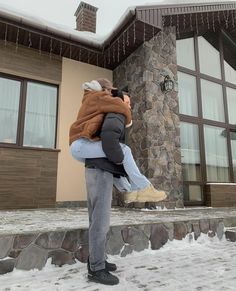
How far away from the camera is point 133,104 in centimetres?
632

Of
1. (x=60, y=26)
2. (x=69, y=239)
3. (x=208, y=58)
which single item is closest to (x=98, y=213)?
(x=69, y=239)

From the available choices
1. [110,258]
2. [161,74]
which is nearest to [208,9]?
[161,74]

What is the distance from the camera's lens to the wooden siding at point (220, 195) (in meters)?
6.58

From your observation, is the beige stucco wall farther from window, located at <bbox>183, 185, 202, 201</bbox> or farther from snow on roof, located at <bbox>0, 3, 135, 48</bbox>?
window, located at <bbox>183, 185, 202, 201</bbox>

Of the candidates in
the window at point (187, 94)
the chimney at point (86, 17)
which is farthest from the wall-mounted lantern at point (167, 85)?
the chimney at point (86, 17)

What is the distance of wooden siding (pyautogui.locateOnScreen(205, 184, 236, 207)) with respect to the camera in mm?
6578

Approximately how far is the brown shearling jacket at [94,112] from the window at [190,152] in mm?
4462

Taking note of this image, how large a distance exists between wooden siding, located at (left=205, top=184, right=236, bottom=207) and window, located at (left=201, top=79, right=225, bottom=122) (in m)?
1.84

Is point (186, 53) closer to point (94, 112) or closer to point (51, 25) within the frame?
point (51, 25)

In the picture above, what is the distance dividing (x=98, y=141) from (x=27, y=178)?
370cm

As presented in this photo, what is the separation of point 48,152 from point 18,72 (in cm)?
184

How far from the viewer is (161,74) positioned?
20.4 ft

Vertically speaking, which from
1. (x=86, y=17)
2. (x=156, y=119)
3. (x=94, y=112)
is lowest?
(x=94, y=112)

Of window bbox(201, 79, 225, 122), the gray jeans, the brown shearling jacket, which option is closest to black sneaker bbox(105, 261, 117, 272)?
the gray jeans
